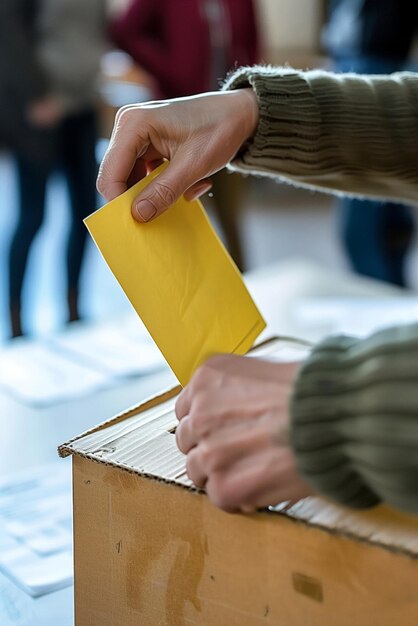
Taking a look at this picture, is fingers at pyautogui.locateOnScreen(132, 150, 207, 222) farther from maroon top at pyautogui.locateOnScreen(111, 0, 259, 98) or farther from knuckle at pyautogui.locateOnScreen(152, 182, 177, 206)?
maroon top at pyautogui.locateOnScreen(111, 0, 259, 98)

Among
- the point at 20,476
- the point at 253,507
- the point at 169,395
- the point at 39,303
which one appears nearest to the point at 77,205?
the point at 39,303

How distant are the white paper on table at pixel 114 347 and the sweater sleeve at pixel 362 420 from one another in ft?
2.50

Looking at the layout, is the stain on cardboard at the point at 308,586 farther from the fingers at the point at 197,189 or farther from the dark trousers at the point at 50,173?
the dark trousers at the point at 50,173

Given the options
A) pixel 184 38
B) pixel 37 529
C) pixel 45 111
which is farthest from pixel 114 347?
pixel 184 38

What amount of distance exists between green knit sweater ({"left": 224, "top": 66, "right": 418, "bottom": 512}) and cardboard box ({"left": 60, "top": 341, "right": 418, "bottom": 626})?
4cm

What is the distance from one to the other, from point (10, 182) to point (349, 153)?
4002 mm

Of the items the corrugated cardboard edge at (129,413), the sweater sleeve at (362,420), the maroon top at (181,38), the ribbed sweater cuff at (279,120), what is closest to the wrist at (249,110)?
the ribbed sweater cuff at (279,120)

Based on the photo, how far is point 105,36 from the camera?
268 cm

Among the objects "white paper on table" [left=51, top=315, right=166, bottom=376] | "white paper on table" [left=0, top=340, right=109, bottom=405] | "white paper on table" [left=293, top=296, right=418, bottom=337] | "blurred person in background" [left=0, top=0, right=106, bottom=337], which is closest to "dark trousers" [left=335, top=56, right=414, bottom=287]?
"blurred person in background" [left=0, top=0, right=106, bottom=337]

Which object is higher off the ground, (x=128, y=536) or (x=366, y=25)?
(x=366, y=25)

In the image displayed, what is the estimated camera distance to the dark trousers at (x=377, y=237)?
255 centimetres

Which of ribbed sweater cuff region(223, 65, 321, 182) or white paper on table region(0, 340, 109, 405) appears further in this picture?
white paper on table region(0, 340, 109, 405)

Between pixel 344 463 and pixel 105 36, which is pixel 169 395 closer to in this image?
pixel 344 463

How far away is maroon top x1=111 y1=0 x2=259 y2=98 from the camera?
2.72m
